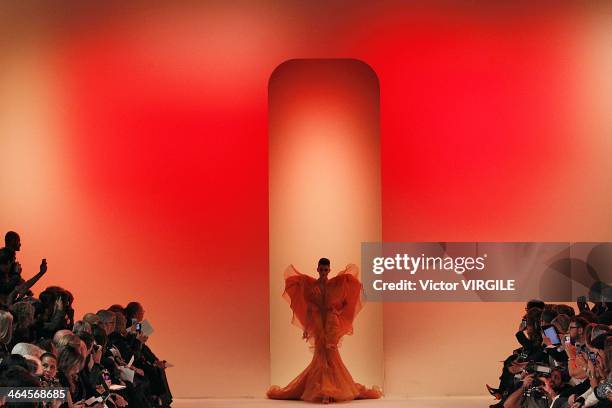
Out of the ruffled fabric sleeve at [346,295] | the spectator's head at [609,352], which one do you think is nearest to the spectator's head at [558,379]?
the spectator's head at [609,352]

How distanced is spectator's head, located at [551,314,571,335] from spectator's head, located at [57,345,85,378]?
295 cm

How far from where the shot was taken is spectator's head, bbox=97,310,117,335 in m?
7.07

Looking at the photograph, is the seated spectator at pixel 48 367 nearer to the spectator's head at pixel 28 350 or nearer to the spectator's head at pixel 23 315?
the spectator's head at pixel 28 350

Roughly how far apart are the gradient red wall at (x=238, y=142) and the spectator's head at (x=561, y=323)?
2.50m

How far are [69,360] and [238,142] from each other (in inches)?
171

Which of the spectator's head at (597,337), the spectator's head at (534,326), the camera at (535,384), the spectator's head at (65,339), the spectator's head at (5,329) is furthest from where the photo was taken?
the spectator's head at (534,326)

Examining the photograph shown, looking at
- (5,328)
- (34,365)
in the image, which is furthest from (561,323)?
(34,365)

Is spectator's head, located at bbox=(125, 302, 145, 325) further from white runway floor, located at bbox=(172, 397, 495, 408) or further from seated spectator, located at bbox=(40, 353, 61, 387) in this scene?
seated spectator, located at bbox=(40, 353, 61, 387)

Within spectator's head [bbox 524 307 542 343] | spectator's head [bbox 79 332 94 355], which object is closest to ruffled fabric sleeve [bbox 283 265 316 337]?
spectator's head [bbox 524 307 542 343]

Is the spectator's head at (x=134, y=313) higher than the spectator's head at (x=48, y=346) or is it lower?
higher

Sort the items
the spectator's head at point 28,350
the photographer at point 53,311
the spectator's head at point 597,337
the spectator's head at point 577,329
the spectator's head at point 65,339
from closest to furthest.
A: the spectator's head at point 28,350 → the spectator's head at point 65,339 → the spectator's head at point 597,337 → the spectator's head at point 577,329 → the photographer at point 53,311

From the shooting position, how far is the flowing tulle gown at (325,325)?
9117mm

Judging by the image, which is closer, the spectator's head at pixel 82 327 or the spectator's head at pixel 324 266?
the spectator's head at pixel 82 327

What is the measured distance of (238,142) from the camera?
955 centimetres
